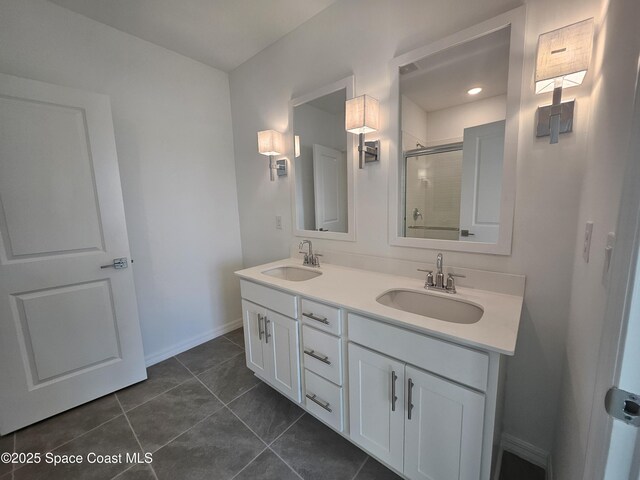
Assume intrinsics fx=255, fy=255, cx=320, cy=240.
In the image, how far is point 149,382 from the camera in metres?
1.95

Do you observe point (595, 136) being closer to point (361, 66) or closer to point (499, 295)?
point (499, 295)

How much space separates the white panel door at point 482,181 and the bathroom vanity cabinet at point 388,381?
0.39 metres

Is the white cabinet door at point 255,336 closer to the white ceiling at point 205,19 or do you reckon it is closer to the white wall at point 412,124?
the white wall at point 412,124

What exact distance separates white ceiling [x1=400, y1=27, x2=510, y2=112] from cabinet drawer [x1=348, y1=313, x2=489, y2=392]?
3.79 feet

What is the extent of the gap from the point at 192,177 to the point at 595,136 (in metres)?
2.55

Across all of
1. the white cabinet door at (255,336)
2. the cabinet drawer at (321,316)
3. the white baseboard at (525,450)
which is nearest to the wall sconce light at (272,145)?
the white cabinet door at (255,336)

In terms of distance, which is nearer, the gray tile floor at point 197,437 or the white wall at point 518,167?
the white wall at point 518,167

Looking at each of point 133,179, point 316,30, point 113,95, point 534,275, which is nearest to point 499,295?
point 534,275

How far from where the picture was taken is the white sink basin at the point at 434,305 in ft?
3.99

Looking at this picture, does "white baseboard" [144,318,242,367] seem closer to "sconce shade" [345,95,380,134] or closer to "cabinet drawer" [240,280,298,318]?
"cabinet drawer" [240,280,298,318]

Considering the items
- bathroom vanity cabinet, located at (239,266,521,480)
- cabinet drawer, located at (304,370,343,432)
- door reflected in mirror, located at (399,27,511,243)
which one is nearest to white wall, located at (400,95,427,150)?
door reflected in mirror, located at (399,27,511,243)

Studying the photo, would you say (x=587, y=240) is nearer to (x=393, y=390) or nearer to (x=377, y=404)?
(x=393, y=390)

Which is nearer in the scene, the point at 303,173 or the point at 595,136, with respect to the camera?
the point at 595,136

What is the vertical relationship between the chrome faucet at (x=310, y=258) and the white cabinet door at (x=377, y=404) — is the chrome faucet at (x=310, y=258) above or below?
above
